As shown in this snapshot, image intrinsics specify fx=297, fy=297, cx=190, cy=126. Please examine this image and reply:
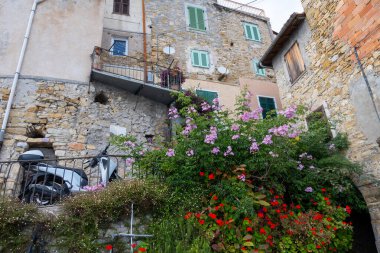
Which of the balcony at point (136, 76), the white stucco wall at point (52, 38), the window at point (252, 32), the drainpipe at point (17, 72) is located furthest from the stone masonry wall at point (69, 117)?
the window at point (252, 32)

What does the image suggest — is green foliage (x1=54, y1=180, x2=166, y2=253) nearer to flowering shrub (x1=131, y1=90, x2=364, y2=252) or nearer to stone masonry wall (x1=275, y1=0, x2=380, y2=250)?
flowering shrub (x1=131, y1=90, x2=364, y2=252)

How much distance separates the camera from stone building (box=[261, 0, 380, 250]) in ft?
19.7

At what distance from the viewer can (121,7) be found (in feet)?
41.9

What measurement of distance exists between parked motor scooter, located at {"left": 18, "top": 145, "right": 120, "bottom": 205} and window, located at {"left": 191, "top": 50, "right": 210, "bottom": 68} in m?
8.08

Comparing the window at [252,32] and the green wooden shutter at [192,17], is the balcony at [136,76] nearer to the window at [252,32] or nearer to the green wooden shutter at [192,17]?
the green wooden shutter at [192,17]

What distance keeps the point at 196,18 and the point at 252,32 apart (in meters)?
3.06

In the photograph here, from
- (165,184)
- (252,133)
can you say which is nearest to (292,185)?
(252,133)

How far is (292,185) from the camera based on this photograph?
577 centimetres

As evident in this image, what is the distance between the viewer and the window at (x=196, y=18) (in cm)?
1414

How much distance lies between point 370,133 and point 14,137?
831 centimetres

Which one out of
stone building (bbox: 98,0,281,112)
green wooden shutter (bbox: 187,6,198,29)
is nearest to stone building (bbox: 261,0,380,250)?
stone building (bbox: 98,0,281,112)

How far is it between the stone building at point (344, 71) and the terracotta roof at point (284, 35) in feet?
0.09

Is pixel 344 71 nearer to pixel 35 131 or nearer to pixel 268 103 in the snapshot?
pixel 268 103

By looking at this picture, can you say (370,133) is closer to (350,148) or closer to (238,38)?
(350,148)
